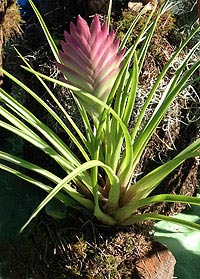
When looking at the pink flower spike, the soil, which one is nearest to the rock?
the soil

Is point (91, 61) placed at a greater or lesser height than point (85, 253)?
greater

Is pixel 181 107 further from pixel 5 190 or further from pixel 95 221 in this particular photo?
pixel 5 190

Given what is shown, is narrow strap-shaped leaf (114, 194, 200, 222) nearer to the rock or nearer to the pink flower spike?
the rock

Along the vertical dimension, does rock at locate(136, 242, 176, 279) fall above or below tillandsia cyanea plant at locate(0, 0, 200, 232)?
below

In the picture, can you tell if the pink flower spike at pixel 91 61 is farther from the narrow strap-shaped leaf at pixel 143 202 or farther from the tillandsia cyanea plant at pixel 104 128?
the narrow strap-shaped leaf at pixel 143 202

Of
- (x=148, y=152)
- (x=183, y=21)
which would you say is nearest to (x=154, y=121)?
(x=148, y=152)

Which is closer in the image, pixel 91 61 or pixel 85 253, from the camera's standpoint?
pixel 91 61

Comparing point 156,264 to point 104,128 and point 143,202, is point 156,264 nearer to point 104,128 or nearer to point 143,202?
point 143,202

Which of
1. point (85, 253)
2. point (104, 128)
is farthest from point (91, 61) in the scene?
point (85, 253)
